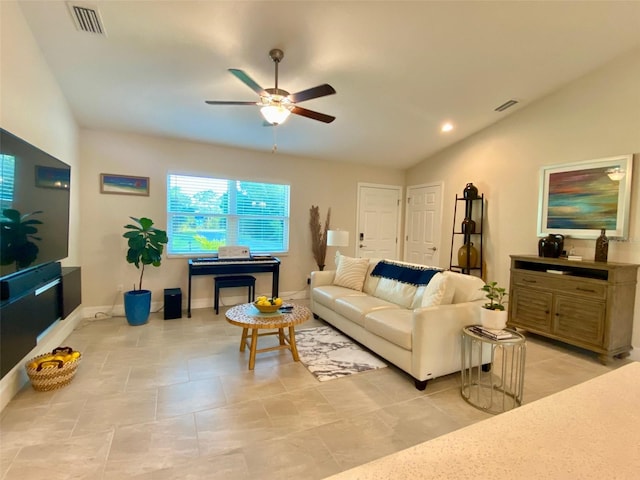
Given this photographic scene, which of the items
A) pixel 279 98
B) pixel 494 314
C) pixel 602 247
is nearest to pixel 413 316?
pixel 494 314

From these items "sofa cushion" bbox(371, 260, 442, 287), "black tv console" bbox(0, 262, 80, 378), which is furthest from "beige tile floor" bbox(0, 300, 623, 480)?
"sofa cushion" bbox(371, 260, 442, 287)

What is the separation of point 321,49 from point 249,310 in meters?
2.51

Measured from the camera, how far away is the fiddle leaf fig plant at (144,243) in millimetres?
3877

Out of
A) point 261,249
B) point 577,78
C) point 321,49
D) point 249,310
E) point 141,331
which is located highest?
point 577,78

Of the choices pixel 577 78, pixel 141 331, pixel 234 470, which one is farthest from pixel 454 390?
pixel 577 78

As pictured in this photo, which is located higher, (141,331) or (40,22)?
(40,22)

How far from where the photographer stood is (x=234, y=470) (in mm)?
1681

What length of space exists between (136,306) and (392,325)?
10.2ft

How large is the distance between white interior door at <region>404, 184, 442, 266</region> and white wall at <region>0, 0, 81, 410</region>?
5321mm

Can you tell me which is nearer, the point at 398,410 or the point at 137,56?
the point at 398,410

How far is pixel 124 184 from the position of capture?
4.32m

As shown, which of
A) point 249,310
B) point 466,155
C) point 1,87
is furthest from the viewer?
point 466,155

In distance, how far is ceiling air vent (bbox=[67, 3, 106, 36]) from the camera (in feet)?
7.62

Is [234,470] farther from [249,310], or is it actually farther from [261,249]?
[261,249]
